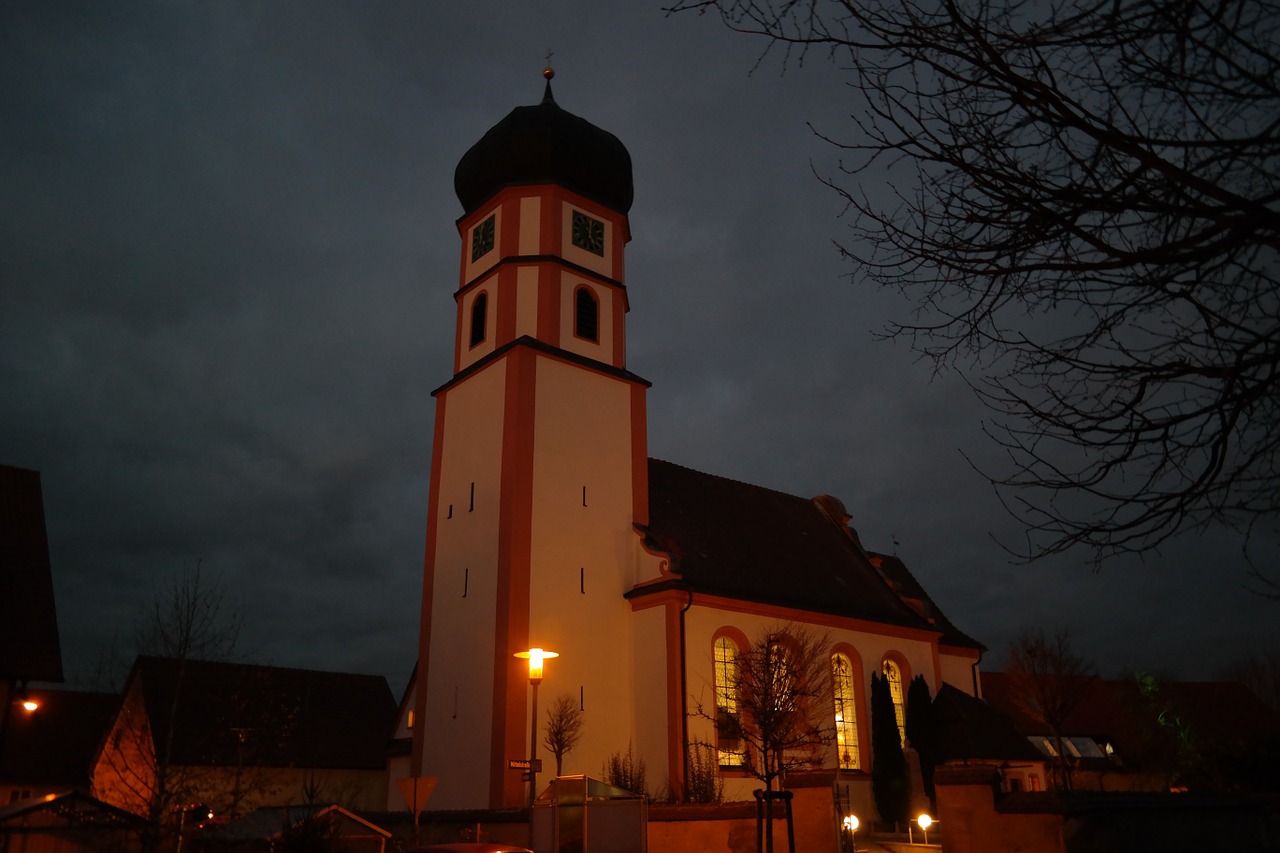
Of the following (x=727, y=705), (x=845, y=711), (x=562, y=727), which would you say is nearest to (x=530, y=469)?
(x=562, y=727)

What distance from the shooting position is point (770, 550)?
28.6 m

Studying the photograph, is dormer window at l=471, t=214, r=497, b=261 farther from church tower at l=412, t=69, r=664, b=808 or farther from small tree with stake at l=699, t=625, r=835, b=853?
small tree with stake at l=699, t=625, r=835, b=853

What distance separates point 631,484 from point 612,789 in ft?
34.4

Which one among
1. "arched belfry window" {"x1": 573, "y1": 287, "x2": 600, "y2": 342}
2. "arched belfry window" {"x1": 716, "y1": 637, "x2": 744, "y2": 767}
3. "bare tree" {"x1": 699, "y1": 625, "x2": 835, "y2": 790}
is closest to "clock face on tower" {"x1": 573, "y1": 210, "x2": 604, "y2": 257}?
"arched belfry window" {"x1": 573, "y1": 287, "x2": 600, "y2": 342}

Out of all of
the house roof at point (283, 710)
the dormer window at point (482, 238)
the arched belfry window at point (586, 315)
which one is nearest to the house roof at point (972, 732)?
the arched belfry window at point (586, 315)

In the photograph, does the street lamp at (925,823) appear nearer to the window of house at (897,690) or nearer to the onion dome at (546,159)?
the window of house at (897,690)

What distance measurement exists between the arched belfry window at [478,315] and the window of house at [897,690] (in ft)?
48.7

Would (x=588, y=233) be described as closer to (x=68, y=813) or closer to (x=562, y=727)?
(x=562, y=727)

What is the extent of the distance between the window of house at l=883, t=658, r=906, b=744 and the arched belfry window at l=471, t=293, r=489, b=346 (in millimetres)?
14832

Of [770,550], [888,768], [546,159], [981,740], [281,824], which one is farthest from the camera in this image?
[770,550]

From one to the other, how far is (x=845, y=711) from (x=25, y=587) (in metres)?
19.8

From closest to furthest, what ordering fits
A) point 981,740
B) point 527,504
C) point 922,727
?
point 527,504, point 922,727, point 981,740

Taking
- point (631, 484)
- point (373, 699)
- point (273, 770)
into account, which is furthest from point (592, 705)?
point (373, 699)

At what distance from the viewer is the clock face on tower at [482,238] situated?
1064 inches
